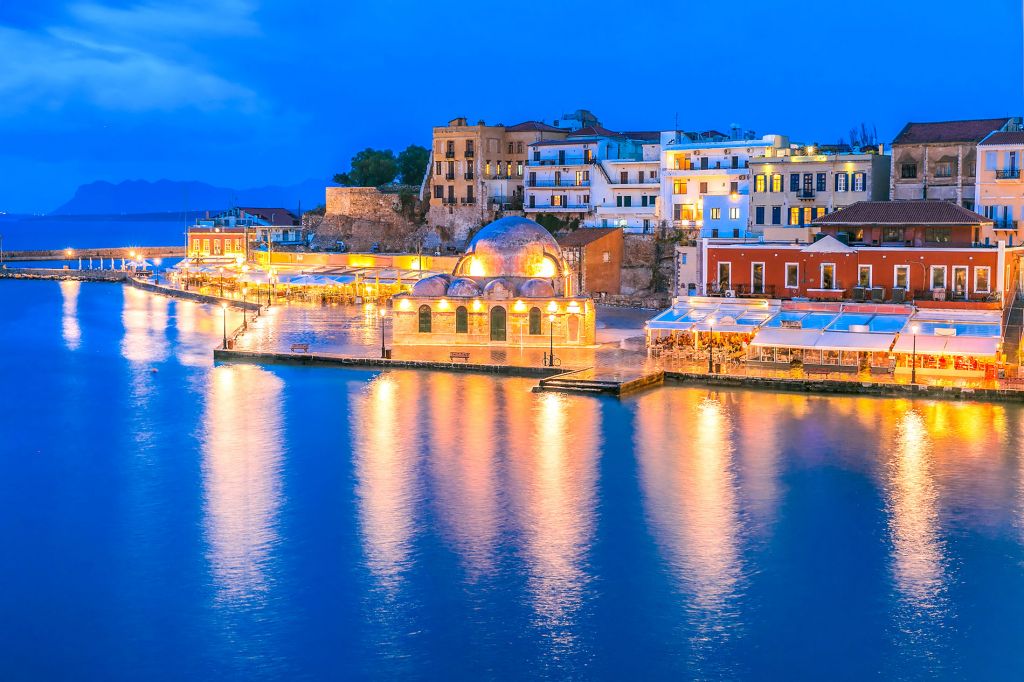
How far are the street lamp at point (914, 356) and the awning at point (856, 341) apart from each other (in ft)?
2.29

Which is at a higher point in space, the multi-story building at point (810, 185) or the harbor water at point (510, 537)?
the multi-story building at point (810, 185)

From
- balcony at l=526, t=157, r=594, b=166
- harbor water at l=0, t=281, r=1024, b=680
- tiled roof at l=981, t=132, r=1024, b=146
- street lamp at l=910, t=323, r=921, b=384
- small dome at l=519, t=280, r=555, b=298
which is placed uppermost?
balcony at l=526, t=157, r=594, b=166

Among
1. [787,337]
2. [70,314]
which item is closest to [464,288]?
[787,337]

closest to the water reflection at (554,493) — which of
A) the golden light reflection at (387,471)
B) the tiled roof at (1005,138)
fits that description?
the golden light reflection at (387,471)

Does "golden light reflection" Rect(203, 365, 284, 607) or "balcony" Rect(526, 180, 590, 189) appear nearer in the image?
"golden light reflection" Rect(203, 365, 284, 607)

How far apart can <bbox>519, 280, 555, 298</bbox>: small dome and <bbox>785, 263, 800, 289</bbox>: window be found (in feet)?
30.3

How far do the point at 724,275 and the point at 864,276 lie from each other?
18.0 feet

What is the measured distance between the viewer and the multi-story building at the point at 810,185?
55.5 metres

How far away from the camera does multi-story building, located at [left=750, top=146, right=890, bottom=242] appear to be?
182 feet

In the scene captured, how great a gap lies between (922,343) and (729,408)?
6.99 meters

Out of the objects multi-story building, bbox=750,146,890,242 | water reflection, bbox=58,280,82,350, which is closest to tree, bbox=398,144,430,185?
water reflection, bbox=58,280,82,350

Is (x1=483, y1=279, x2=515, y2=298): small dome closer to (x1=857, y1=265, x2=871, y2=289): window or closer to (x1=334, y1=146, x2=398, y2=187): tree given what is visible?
(x1=857, y1=265, x2=871, y2=289): window

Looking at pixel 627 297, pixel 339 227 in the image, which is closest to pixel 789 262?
pixel 627 297

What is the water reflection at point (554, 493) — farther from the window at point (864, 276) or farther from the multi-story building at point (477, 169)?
the multi-story building at point (477, 169)
